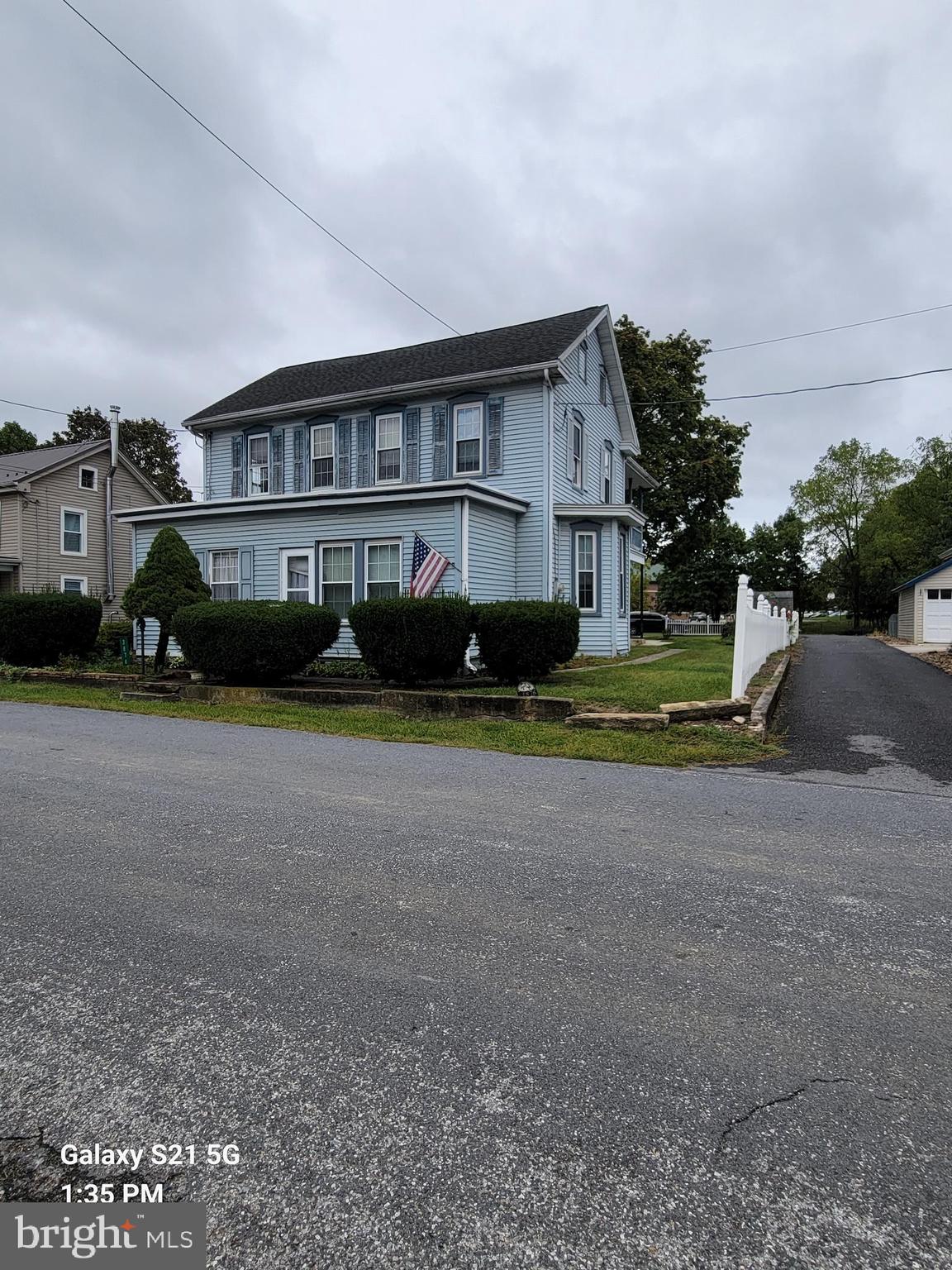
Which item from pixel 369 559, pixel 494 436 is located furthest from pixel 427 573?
pixel 494 436

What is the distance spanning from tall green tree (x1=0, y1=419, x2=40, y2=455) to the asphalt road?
200 ft

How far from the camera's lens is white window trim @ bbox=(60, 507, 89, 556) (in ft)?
104

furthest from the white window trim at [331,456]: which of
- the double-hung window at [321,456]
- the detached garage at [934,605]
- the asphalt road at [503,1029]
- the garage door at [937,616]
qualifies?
the garage door at [937,616]

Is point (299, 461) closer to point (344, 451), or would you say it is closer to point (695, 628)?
point (344, 451)

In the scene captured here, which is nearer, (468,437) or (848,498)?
(468,437)

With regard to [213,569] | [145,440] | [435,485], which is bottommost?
[213,569]

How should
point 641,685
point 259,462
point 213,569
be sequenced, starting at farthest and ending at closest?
1. point 259,462
2. point 213,569
3. point 641,685

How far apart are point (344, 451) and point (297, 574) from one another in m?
4.11

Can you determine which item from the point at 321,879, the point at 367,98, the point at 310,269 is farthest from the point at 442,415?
the point at 321,879

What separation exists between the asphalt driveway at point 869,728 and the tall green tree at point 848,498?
1834 inches

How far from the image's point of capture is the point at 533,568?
703 inches

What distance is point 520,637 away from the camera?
12695 millimetres

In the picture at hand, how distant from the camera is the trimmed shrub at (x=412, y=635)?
1204cm

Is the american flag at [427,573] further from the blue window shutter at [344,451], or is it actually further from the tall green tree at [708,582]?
the tall green tree at [708,582]
